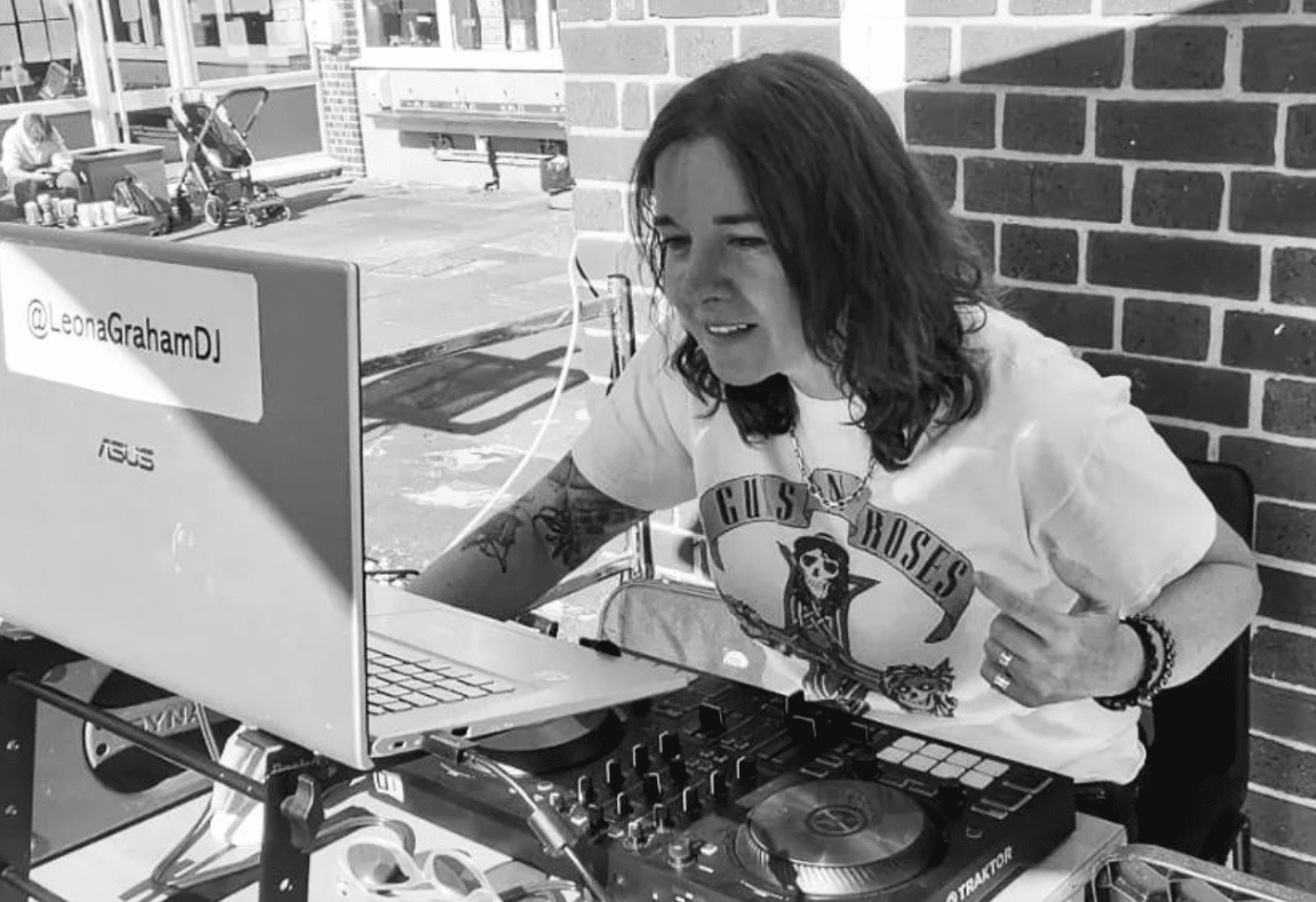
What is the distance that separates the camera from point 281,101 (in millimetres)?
12148

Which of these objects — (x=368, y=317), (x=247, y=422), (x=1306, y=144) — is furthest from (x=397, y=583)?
(x=368, y=317)

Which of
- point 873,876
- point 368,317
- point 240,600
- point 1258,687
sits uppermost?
point 240,600

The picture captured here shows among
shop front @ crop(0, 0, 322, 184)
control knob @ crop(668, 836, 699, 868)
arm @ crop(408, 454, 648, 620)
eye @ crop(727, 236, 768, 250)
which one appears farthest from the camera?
shop front @ crop(0, 0, 322, 184)

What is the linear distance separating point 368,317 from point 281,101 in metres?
6.14

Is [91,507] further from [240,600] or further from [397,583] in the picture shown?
[397,583]

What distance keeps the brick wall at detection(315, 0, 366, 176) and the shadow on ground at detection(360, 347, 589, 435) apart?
656 cm

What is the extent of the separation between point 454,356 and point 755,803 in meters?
1.82

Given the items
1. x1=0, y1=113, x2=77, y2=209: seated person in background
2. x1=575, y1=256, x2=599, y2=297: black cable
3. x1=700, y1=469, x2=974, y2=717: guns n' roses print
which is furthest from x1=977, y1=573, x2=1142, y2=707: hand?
x1=0, y1=113, x2=77, y2=209: seated person in background

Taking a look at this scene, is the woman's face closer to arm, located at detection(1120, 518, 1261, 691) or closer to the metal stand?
arm, located at detection(1120, 518, 1261, 691)

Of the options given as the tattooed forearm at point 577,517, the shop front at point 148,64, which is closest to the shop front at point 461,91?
the shop front at point 148,64

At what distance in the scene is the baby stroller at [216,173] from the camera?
9.77m

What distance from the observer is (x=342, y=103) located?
40.2 ft

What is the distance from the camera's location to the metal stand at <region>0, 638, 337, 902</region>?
937mm

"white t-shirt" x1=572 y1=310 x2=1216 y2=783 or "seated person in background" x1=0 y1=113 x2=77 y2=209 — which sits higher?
"white t-shirt" x1=572 y1=310 x2=1216 y2=783
